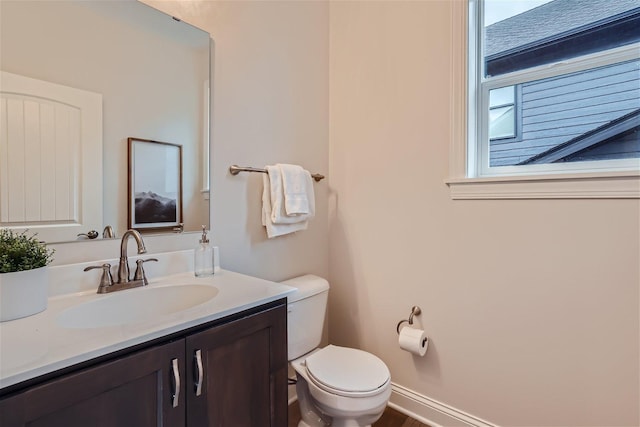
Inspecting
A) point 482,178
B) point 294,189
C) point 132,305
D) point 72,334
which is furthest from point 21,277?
point 482,178

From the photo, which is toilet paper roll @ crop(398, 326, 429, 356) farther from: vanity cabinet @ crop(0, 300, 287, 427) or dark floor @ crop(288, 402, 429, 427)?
vanity cabinet @ crop(0, 300, 287, 427)

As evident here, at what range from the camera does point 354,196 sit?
1.91 metres

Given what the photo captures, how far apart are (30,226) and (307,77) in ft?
4.74

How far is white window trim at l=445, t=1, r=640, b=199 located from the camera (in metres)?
1.18

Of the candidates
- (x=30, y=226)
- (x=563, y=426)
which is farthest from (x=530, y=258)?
(x=30, y=226)

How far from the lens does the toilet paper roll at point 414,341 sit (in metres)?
1.56

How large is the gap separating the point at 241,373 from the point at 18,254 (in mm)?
680

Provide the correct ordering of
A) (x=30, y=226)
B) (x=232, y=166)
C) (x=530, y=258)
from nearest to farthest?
(x=30, y=226) → (x=530, y=258) → (x=232, y=166)

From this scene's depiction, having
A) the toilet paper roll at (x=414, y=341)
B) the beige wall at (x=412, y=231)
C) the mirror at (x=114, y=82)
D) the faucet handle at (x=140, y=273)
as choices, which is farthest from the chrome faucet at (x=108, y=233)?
the toilet paper roll at (x=414, y=341)

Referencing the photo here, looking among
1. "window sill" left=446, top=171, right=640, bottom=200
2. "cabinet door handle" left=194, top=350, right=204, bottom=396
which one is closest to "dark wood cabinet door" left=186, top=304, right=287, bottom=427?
"cabinet door handle" left=194, top=350, right=204, bottom=396

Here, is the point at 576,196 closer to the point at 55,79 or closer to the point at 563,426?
the point at 563,426

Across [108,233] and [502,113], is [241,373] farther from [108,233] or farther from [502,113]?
[502,113]

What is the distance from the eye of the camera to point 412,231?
5.51ft

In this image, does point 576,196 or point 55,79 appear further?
point 576,196
